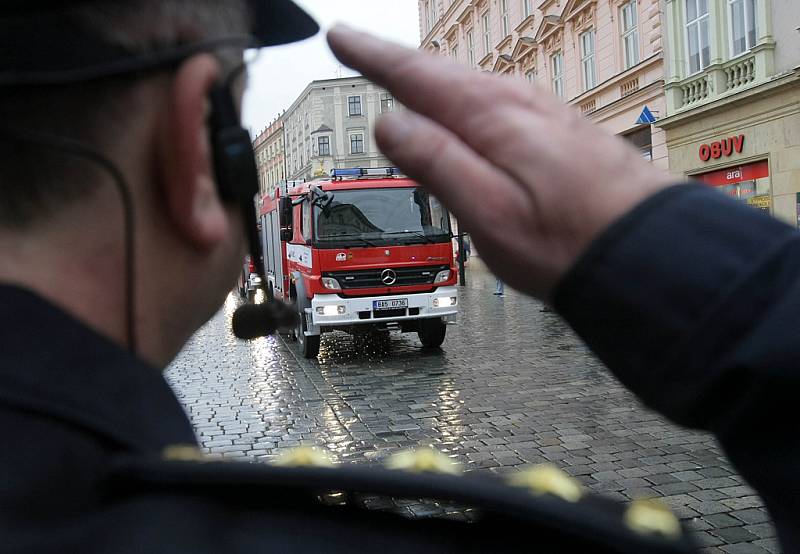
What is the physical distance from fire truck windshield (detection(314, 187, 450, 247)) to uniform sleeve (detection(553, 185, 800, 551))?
10010 mm

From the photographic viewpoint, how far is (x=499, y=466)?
5.33m

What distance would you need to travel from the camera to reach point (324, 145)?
58.8m

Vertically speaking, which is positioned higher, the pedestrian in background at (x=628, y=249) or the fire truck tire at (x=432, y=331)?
the pedestrian in background at (x=628, y=249)

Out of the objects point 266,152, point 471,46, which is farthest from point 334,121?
point 266,152

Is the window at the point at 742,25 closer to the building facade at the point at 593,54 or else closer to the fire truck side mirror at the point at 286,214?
the building facade at the point at 593,54

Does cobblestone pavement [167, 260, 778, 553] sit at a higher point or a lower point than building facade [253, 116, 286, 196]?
lower

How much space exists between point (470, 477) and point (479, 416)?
6.34 metres

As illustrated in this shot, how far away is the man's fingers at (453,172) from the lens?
29.6 inches

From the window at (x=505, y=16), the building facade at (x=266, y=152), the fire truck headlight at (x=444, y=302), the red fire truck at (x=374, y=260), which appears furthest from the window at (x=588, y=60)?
the fire truck headlight at (x=444, y=302)

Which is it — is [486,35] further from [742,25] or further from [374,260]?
[374,260]

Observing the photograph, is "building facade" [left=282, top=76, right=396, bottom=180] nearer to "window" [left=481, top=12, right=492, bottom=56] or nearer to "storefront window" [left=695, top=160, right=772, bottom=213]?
"window" [left=481, top=12, right=492, bottom=56]

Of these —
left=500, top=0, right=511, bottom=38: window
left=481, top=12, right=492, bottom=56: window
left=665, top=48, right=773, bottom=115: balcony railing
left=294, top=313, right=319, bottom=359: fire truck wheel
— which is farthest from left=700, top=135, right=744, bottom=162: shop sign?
left=481, top=12, right=492, bottom=56: window

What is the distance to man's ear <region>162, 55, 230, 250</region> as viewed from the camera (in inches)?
31.5

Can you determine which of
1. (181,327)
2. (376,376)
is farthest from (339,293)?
(181,327)
